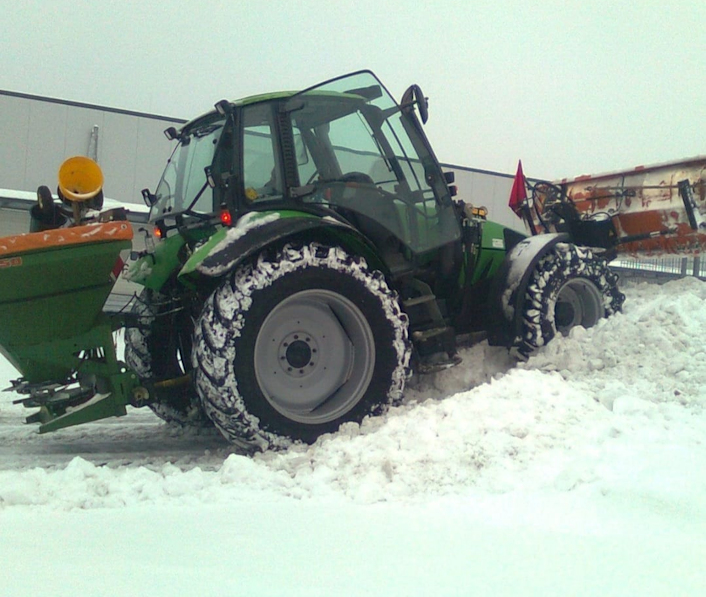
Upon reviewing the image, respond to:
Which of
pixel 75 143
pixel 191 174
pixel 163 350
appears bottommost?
pixel 163 350

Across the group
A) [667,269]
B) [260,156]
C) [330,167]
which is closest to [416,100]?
[330,167]

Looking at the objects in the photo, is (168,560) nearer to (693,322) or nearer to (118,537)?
(118,537)

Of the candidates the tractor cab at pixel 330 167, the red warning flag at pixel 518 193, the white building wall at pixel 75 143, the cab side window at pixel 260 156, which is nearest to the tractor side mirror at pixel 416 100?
the tractor cab at pixel 330 167

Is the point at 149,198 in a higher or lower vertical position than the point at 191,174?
lower

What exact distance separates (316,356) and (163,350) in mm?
1314

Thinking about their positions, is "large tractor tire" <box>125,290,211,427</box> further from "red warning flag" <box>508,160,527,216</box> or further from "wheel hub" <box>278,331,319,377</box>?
"red warning flag" <box>508,160,527,216</box>

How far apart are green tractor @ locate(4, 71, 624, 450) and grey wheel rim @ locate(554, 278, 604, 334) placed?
258 millimetres

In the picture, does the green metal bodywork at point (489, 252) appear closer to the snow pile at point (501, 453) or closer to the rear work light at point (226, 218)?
the snow pile at point (501, 453)

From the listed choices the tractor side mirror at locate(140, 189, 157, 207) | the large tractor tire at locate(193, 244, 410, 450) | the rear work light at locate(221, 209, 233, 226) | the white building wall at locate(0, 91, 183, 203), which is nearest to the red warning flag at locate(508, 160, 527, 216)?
the large tractor tire at locate(193, 244, 410, 450)

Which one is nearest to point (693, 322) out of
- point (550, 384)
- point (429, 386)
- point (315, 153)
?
point (550, 384)

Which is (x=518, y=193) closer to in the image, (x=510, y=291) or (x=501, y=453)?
(x=510, y=291)

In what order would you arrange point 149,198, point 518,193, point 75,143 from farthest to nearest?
1. point 75,143
2. point 518,193
3. point 149,198

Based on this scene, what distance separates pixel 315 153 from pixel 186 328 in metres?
1.55

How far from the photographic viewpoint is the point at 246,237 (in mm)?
3844
